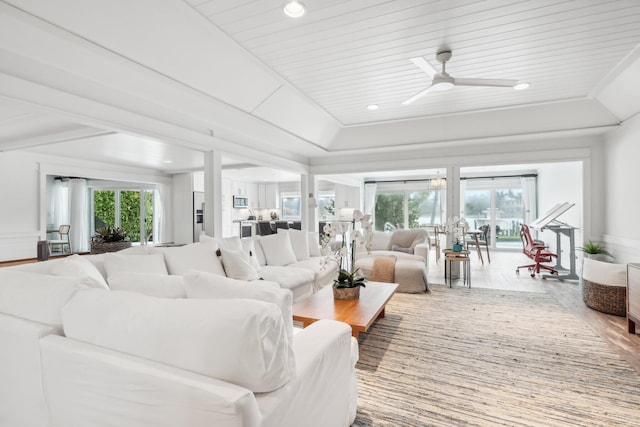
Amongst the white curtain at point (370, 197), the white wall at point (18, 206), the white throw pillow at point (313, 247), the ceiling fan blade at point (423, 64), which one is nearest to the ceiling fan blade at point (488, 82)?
the ceiling fan blade at point (423, 64)

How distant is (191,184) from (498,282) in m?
7.73

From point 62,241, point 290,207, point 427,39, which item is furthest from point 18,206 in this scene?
point 427,39

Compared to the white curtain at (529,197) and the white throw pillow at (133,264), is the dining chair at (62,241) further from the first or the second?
the white curtain at (529,197)

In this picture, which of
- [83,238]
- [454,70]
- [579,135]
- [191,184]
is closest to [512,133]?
[579,135]

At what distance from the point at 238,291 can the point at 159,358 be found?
0.42 metres

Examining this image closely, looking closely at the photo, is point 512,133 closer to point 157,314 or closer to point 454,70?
point 454,70

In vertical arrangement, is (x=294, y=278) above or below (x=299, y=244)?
below

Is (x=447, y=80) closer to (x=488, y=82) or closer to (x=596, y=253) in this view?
(x=488, y=82)

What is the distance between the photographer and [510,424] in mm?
1898

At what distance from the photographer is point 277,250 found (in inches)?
189

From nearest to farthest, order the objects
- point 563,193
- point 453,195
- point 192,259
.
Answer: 1. point 192,259
2. point 453,195
3. point 563,193

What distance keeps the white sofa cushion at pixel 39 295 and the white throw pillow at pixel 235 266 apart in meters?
2.00

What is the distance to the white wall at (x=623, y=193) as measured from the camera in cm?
403

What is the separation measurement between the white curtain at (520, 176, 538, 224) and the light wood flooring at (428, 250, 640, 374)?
126 cm
